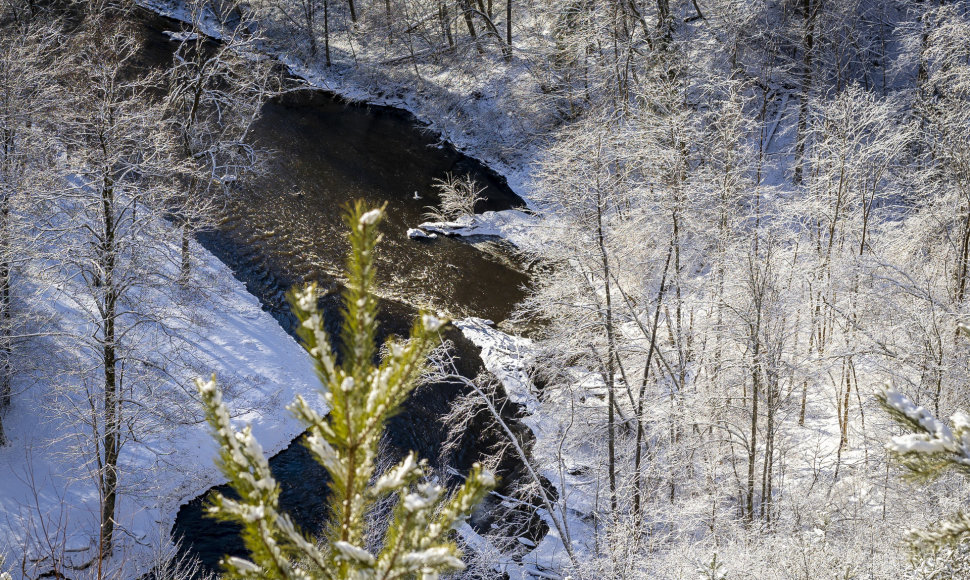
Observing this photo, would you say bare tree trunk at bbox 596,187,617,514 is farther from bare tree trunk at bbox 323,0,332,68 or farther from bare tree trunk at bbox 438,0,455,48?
bare tree trunk at bbox 323,0,332,68

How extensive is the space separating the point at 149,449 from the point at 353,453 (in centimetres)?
1175

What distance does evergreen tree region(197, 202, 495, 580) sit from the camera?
7.00 feet

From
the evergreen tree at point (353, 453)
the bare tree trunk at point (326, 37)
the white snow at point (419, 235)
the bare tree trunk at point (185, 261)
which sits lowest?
the evergreen tree at point (353, 453)

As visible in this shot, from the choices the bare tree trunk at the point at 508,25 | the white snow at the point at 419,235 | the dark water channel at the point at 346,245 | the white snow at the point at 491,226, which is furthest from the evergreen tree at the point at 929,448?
the bare tree trunk at the point at 508,25

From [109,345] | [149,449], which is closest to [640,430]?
[149,449]

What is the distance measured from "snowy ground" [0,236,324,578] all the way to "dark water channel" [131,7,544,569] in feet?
2.03

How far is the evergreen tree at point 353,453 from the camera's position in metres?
2.13

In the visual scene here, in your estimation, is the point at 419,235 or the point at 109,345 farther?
the point at 419,235

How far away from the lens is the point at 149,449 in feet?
40.0

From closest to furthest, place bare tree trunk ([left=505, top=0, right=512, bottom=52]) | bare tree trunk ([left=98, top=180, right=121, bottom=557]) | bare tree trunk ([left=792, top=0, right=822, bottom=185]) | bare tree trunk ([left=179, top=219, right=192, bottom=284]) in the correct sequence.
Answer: bare tree trunk ([left=98, top=180, right=121, bottom=557])
bare tree trunk ([left=179, top=219, right=192, bottom=284])
bare tree trunk ([left=792, top=0, right=822, bottom=185])
bare tree trunk ([left=505, top=0, right=512, bottom=52])

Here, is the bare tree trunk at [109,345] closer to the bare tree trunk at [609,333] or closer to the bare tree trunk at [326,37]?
the bare tree trunk at [609,333]

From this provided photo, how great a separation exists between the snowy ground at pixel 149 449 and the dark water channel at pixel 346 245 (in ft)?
2.03

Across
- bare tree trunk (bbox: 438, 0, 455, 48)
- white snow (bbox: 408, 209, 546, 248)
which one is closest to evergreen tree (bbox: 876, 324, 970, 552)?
white snow (bbox: 408, 209, 546, 248)

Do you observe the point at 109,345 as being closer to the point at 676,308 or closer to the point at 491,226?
the point at 676,308
